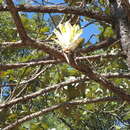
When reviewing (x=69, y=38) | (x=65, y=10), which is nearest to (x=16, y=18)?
A: (x=69, y=38)

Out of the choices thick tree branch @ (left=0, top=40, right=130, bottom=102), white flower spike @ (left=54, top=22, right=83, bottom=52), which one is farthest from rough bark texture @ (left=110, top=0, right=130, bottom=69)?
white flower spike @ (left=54, top=22, right=83, bottom=52)

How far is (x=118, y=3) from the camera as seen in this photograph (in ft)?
5.98

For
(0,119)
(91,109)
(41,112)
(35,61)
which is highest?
(35,61)

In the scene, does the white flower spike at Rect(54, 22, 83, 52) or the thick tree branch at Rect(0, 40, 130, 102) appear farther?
the thick tree branch at Rect(0, 40, 130, 102)

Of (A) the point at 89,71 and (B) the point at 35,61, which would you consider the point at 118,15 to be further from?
(A) the point at 89,71

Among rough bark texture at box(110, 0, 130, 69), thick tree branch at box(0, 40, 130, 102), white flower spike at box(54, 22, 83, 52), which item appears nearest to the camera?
white flower spike at box(54, 22, 83, 52)

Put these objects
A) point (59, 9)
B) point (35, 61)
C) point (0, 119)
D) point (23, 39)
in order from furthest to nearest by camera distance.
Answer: point (0, 119), point (59, 9), point (35, 61), point (23, 39)

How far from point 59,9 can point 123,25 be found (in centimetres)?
31

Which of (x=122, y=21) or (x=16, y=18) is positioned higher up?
(x=16, y=18)

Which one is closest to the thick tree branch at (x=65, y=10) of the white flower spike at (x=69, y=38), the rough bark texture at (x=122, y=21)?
the rough bark texture at (x=122, y=21)

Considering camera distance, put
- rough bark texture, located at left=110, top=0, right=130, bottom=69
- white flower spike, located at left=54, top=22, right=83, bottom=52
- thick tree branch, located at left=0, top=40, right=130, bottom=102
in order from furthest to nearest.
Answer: rough bark texture, located at left=110, top=0, right=130, bottom=69 < thick tree branch, located at left=0, top=40, right=130, bottom=102 < white flower spike, located at left=54, top=22, right=83, bottom=52

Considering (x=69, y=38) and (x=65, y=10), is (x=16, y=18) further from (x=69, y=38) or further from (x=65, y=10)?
(x=65, y=10)

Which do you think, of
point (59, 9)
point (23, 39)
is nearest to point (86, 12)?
point (59, 9)

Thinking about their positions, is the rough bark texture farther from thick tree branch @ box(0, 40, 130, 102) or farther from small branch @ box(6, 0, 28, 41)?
small branch @ box(6, 0, 28, 41)
